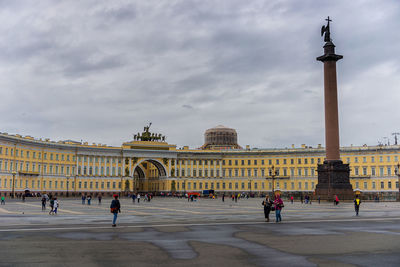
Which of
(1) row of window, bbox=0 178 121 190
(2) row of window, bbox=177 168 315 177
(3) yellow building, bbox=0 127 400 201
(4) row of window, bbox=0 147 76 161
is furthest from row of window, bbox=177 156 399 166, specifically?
(4) row of window, bbox=0 147 76 161

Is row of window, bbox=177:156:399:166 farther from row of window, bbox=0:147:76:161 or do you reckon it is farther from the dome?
row of window, bbox=0:147:76:161

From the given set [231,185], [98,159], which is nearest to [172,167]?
[231,185]

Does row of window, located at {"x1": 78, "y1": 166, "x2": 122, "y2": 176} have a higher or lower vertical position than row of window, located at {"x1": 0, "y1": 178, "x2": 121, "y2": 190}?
higher

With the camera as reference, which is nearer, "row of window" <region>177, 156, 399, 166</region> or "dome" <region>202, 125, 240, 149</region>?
"row of window" <region>177, 156, 399, 166</region>

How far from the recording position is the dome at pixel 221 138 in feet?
465

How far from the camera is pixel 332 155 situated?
52.6 m

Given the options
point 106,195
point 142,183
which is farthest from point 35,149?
point 142,183

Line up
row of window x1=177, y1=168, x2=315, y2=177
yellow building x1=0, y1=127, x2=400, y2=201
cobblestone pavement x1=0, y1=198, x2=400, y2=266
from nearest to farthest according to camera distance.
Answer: cobblestone pavement x1=0, y1=198, x2=400, y2=266
yellow building x1=0, y1=127, x2=400, y2=201
row of window x1=177, y1=168, x2=315, y2=177

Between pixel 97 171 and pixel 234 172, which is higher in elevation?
pixel 234 172

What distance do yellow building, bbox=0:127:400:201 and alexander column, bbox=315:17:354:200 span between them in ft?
171

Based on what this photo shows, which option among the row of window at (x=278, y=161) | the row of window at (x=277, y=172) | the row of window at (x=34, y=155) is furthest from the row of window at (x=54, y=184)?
the row of window at (x=278, y=161)

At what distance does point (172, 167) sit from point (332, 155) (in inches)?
2794

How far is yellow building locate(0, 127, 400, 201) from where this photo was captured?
96875 millimetres

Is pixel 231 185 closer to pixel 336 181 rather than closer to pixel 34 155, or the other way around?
pixel 34 155
